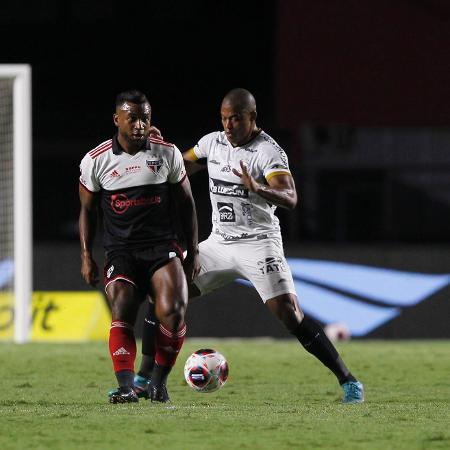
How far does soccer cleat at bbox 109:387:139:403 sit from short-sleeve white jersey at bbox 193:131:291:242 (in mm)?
1356

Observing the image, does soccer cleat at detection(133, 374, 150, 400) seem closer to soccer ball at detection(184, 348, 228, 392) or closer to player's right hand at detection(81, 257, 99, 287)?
soccer ball at detection(184, 348, 228, 392)

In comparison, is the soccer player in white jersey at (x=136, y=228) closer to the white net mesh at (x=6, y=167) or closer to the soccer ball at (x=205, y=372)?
the soccer ball at (x=205, y=372)

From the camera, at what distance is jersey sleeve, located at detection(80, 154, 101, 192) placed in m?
7.75

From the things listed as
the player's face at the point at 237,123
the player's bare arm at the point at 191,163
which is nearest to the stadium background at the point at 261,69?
the player's bare arm at the point at 191,163

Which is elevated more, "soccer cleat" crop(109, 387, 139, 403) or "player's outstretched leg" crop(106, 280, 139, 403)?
"player's outstretched leg" crop(106, 280, 139, 403)

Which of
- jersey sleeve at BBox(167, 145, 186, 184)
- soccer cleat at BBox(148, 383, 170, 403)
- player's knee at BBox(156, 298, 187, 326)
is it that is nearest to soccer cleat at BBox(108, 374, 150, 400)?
soccer cleat at BBox(148, 383, 170, 403)

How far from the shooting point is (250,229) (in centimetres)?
838

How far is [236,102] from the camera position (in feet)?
26.4

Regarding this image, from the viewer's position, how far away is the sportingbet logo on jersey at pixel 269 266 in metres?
8.20

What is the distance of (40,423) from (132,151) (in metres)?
1.86

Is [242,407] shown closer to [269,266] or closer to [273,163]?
[269,266]

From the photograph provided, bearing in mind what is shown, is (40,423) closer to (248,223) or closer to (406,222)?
(248,223)

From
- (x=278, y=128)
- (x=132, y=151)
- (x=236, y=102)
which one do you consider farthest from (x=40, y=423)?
(x=278, y=128)

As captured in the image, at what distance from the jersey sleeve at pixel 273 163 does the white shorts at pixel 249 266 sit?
1.76 feet
